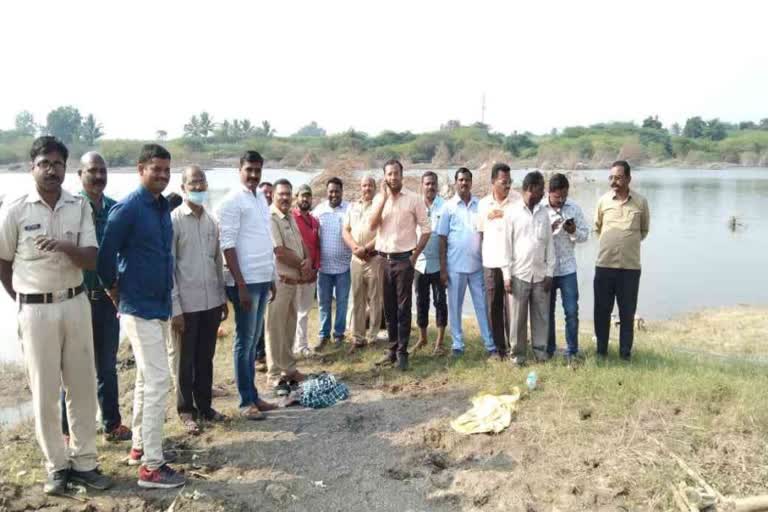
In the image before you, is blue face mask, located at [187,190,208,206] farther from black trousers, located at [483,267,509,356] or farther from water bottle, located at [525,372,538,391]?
water bottle, located at [525,372,538,391]

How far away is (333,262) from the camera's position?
22.8 feet

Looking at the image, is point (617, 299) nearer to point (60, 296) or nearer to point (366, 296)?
point (366, 296)

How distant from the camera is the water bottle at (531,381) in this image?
5105mm

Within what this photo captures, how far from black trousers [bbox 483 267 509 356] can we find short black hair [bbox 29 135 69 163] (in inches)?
153

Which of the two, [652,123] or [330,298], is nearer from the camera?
[330,298]

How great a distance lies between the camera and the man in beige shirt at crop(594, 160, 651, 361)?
546 centimetres

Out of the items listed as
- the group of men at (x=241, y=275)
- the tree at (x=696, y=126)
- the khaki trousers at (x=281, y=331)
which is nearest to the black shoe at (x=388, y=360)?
the group of men at (x=241, y=275)

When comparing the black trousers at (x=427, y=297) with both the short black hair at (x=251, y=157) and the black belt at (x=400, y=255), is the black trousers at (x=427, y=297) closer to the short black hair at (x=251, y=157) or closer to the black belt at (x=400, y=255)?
the black belt at (x=400, y=255)

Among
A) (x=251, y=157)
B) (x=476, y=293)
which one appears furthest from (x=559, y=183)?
(x=251, y=157)

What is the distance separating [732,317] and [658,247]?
10643 mm

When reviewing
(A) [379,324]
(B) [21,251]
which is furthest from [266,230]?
(A) [379,324]

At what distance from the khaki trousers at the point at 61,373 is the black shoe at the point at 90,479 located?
0.03m

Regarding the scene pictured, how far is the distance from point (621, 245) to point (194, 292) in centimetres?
380

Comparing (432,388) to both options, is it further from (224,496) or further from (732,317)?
(732,317)
